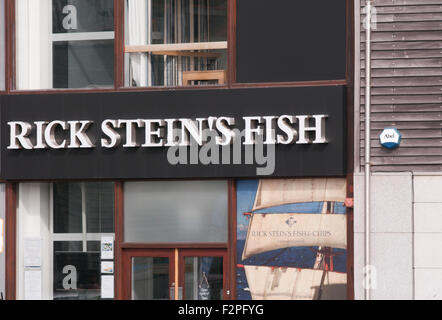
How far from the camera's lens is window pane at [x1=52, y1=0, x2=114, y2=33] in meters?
10.2

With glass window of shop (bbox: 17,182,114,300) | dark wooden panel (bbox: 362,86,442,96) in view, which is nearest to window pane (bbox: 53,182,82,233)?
glass window of shop (bbox: 17,182,114,300)

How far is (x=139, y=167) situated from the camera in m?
9.71

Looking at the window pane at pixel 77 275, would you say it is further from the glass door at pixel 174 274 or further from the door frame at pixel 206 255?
the door frame at pixel 206 255

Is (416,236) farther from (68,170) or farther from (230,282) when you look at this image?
(68,170)

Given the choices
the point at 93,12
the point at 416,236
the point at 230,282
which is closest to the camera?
the point at 416,236

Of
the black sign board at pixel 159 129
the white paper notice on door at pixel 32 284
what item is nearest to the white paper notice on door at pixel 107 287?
the white paper notice on door at pixel 32 284

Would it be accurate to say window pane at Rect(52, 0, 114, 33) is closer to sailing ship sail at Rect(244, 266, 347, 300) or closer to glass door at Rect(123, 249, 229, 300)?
glass door at Rect(123, 249, 229, 300)

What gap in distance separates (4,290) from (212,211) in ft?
11.9

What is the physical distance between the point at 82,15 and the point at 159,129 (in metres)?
2.44

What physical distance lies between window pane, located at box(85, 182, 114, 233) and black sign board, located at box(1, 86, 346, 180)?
0.29 metres

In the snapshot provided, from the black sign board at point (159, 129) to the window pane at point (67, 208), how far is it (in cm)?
32

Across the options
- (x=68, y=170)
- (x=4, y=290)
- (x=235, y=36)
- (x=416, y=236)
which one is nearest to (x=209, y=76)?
(x=235, y=36)

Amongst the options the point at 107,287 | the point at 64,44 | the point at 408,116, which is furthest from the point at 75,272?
the point at 408,116

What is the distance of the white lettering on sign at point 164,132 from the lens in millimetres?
9383
